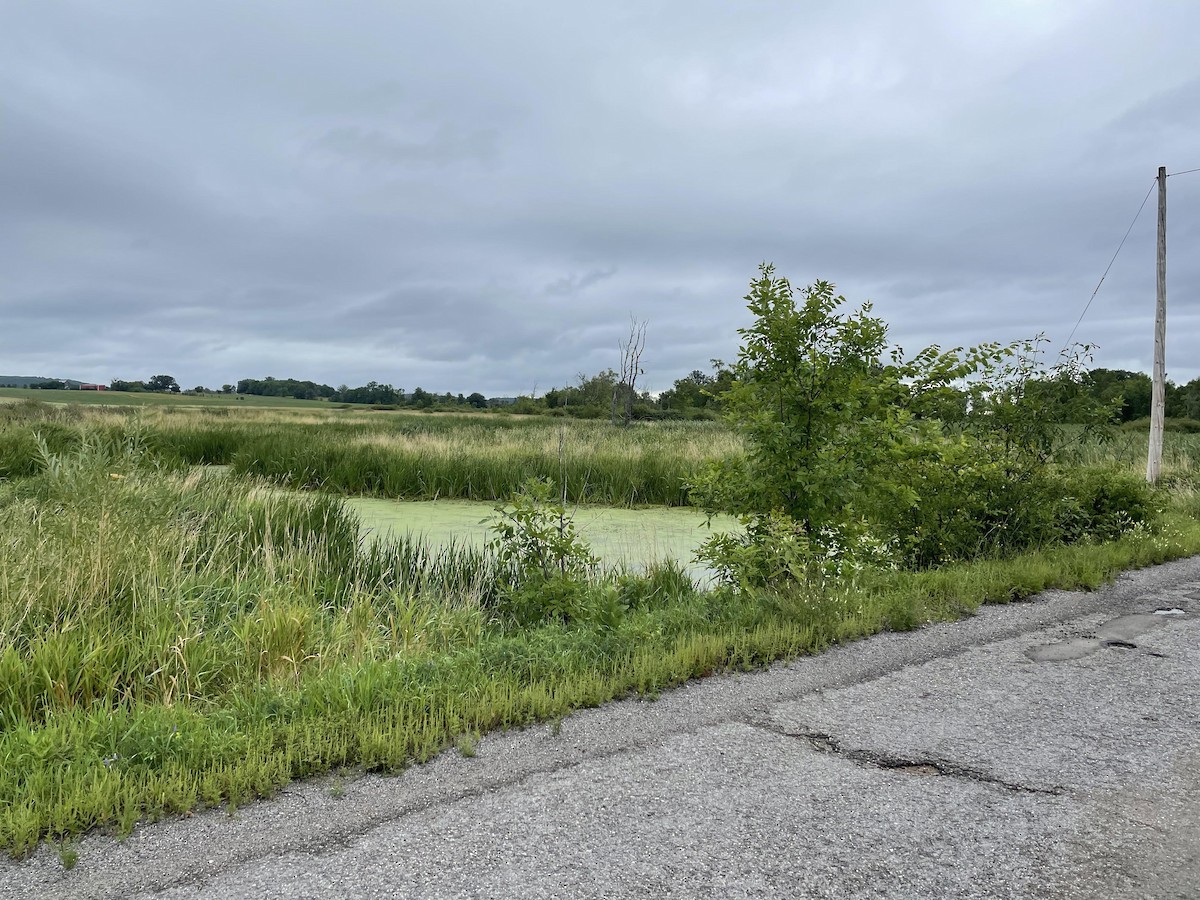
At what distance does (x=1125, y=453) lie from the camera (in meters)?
20.2

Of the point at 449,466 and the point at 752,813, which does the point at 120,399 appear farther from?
the point at 752,813

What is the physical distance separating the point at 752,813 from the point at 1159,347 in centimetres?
1498

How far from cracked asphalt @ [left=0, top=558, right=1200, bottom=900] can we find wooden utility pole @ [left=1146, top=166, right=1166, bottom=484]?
11.8 m

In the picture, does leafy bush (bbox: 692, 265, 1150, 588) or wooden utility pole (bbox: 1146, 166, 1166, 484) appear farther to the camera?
wooden utility pole (bbox: 1146, 166, 1166, 484)

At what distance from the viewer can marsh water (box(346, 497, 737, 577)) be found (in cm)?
969

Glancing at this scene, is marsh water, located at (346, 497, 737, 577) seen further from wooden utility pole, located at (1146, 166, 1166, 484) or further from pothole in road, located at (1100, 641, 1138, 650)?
wooden utility pole, located at (1146, 166, 1166, 484)

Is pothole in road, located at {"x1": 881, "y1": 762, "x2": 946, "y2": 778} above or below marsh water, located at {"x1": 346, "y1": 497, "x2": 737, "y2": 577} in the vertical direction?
above

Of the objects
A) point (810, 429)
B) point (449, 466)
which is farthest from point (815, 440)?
point (449, 466)

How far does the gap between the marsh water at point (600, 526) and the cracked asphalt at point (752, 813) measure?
183 inches

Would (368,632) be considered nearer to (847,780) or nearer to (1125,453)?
(847,780)

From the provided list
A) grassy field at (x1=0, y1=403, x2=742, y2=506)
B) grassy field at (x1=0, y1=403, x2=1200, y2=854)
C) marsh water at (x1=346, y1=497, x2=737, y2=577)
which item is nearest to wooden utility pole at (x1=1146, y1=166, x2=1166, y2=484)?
grassy field at (x1=0, y1=403, x2=1200, y2=854)

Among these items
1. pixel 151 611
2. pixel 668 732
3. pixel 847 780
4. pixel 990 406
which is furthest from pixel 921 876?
pixel 990 406

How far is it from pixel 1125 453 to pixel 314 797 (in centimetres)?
2289

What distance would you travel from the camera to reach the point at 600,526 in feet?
38.9
